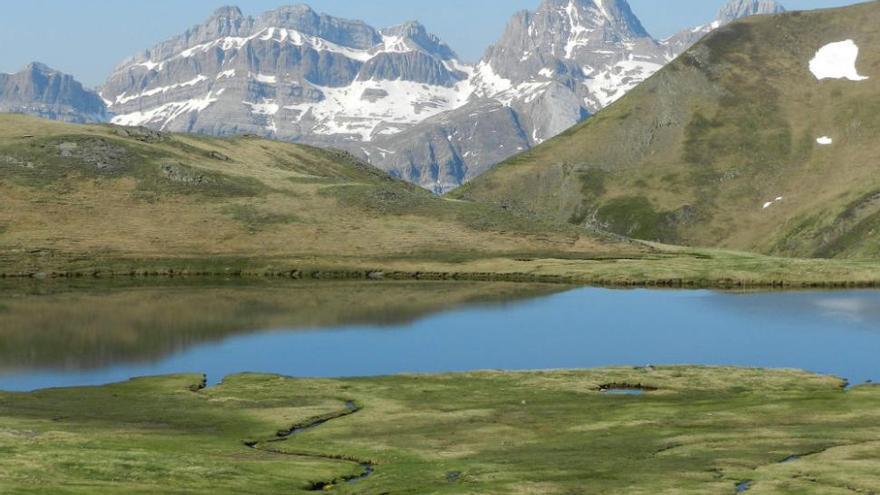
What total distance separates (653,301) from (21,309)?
8567cm

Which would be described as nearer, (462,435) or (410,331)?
(462,435)

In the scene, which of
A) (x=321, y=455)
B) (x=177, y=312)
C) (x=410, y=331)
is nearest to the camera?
→ (x=321, y=455)

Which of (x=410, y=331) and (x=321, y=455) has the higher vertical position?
(x=410, y=331)

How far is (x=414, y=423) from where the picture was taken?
7612 cm

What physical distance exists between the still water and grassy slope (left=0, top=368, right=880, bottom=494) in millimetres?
12749

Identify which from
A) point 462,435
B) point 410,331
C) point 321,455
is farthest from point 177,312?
point 321,455

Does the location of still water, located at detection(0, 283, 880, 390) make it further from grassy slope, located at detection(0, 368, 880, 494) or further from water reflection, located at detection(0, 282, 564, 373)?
grassy slope, located at detection(0, 368, 880, 494)

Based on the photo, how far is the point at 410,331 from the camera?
→ 134 metres

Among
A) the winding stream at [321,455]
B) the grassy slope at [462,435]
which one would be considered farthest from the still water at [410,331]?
the winding stream at [321,455]

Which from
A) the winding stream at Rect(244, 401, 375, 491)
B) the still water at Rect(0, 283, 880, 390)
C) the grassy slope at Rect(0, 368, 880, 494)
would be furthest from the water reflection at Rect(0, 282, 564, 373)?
the winding stream at Rect(244, 401, 375, 491)

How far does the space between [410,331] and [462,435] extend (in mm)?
64008

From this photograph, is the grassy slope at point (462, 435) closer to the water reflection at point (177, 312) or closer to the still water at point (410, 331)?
the still water at point (410, 331)

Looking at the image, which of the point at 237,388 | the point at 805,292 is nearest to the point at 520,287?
the point at 805,292

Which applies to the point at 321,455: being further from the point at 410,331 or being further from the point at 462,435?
the point at 410,331
